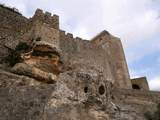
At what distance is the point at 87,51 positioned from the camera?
20500mm

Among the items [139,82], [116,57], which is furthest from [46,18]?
[139,82]

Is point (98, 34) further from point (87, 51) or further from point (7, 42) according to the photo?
point (7, 42)

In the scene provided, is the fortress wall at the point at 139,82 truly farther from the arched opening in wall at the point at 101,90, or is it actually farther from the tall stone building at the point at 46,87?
the arched opening in wall at the point at 101,90

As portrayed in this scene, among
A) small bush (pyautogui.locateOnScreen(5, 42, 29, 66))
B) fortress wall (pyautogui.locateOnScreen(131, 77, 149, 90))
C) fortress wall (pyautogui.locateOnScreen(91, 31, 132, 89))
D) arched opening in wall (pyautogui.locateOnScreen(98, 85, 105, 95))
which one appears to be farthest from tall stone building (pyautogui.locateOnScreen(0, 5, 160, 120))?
fortress wall (pyautogui.locateOnScreen(131, 77, 149, 90))

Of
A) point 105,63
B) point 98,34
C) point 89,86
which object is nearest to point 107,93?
point 89,86

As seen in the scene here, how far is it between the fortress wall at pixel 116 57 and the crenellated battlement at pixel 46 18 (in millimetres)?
7712

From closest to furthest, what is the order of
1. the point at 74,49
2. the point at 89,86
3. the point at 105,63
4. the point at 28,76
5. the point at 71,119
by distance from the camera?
the point at 71,119, the point at 89,86, the point at 28,76, the point at 74,49, the point at 105,63

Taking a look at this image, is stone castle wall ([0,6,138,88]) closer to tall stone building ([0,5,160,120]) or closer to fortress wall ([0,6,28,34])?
fortress wall ([0,6,28,34])

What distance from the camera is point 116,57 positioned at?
943 inches

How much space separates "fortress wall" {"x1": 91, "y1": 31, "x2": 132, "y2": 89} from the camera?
874 inches

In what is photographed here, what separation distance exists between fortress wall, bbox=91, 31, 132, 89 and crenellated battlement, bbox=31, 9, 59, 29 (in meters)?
7.71

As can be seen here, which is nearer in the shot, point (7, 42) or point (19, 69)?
point (19, 69)

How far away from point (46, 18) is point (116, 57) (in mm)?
9599

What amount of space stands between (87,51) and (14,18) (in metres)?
7.94
